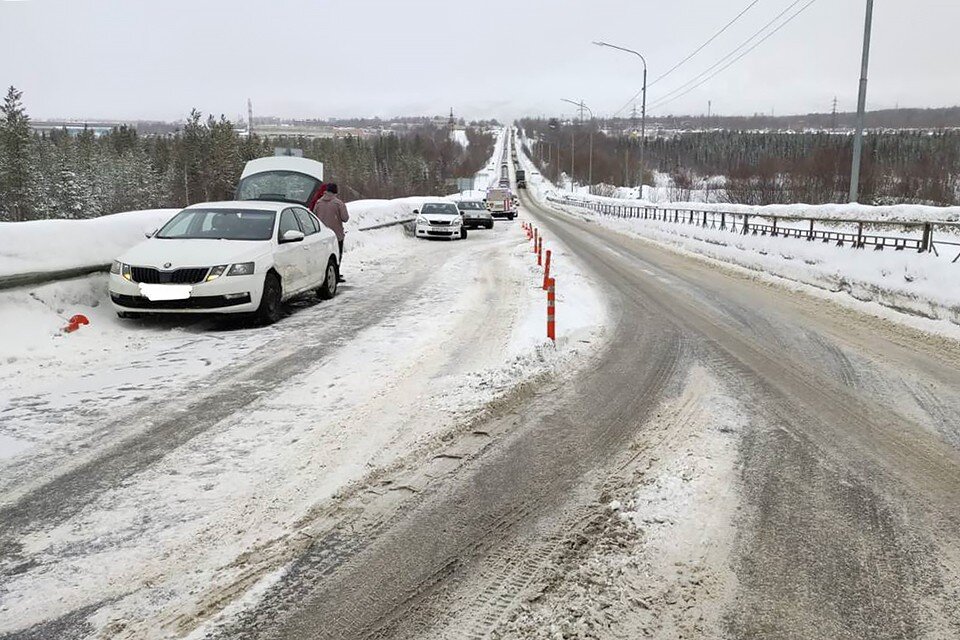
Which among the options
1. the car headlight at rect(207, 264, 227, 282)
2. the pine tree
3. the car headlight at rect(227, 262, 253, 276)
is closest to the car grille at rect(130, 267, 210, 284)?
the car headlight at rect(207, 264, 227, 282)

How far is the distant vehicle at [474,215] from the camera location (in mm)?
34250

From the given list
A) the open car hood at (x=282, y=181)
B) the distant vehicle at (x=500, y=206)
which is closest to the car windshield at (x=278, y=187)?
the open car hood at (x=282, y=181)

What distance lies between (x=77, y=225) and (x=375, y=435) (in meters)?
6.62

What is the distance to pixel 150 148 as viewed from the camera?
11219 centimetres

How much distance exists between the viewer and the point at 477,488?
4074mm

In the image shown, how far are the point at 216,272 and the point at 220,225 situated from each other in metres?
1.61

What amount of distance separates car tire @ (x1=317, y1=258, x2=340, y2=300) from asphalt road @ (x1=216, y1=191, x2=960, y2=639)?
5.61 metres

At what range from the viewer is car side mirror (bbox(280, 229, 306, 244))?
9.45 metres

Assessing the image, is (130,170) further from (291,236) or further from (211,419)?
(211,419)

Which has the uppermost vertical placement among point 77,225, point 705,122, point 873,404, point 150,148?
point 705,122

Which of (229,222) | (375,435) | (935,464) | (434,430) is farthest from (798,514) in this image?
(229,222)

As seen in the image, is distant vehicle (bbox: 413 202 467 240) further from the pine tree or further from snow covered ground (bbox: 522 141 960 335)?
the pine tree

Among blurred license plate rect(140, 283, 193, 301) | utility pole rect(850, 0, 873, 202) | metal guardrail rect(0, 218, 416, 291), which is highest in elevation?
Result: utility pole rect(850, 0, 873, 202)

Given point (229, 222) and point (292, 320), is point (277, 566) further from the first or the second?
point (229, 222)
